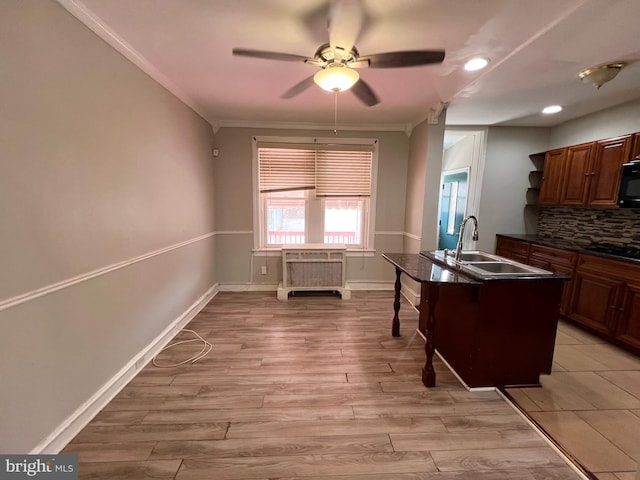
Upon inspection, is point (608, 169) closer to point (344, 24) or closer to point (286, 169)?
point (344, 24)

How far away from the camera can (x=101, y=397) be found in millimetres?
1736

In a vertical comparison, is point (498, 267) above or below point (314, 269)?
above

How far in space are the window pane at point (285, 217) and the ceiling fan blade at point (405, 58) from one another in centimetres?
239

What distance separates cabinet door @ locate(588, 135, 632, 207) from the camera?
8.99ft

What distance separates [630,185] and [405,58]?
271 centimetres

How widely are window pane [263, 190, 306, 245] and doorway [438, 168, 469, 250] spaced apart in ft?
8.47

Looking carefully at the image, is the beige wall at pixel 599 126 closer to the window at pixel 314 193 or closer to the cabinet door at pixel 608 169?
the cabinet door at pixel 608 169

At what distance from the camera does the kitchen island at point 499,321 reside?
1.83 meters

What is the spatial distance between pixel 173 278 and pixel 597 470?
326 centimetres

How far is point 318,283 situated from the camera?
3.80 m

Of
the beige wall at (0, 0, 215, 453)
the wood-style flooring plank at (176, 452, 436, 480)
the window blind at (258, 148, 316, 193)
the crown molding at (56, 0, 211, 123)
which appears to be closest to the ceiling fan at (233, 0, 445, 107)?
the crown molding at (56, 0, 211, 123)

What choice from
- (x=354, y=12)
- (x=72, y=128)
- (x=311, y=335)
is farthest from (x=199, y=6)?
(x=311, y=335)

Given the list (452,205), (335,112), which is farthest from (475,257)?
(452,205)

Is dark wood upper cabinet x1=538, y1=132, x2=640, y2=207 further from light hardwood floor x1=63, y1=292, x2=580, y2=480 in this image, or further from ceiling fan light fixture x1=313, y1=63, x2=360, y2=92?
ceiling fan light fixture x1=313, y1=63, x2=360, y2=92
